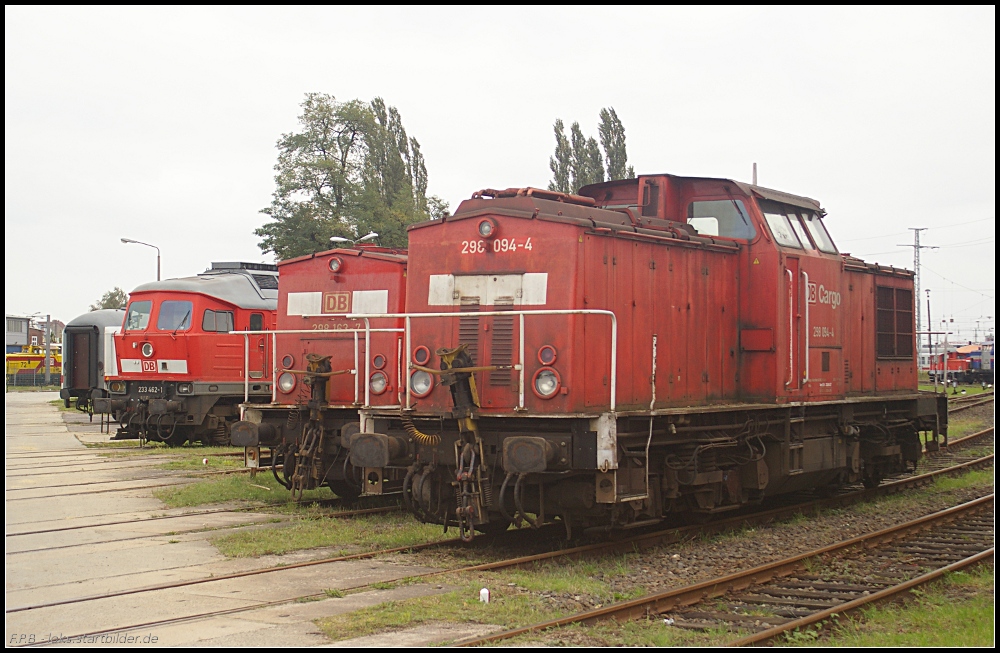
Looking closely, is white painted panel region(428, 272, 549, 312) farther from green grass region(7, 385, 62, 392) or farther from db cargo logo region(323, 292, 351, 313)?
green grass region(7, 385, 62, 392)

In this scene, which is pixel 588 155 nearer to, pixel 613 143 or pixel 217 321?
pixel 613 143

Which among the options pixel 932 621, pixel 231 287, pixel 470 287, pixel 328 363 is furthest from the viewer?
pixel 231 287

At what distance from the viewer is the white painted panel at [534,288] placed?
981cm

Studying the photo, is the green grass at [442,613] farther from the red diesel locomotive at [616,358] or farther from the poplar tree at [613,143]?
the poplar tree at [613,143]

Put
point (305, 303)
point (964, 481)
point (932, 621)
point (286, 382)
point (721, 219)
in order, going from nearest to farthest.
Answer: point (932, 621), point (721, 219), point (286, 382), point (305, 303), point (964, 481)

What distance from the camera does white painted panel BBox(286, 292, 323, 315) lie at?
13.8m

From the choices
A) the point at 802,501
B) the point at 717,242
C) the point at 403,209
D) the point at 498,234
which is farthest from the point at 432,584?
the point at 403,209

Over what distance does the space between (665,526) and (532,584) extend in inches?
140

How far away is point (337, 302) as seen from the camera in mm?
13625

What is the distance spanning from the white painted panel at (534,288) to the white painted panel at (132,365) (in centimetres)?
1453

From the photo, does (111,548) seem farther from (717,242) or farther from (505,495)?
(717,242)

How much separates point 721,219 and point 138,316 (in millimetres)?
15163

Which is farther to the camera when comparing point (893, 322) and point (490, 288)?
point (893, 322)

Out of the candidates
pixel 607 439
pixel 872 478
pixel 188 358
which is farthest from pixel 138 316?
pixel 607 439
